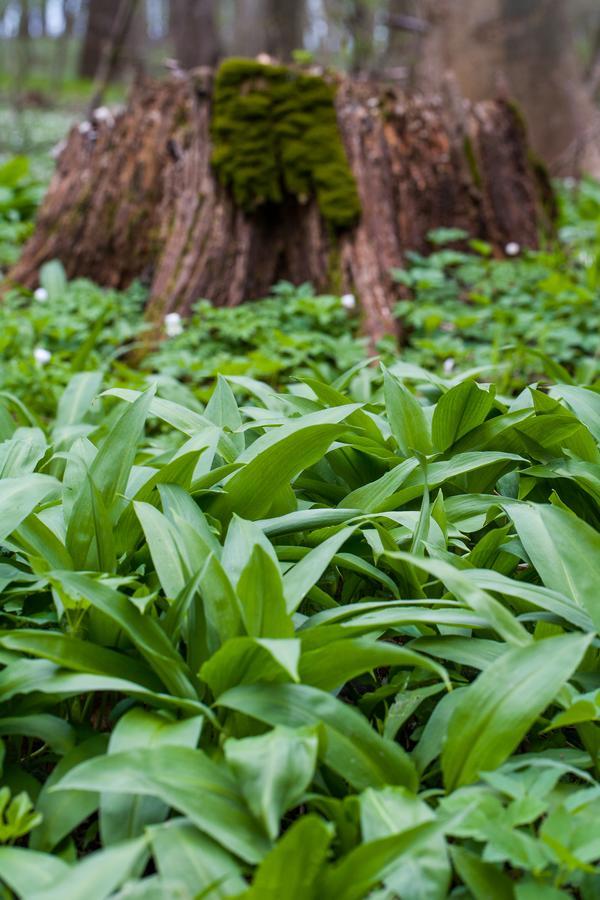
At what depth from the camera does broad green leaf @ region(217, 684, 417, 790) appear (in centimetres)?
120

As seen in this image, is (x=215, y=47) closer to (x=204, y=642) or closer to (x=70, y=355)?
(x=70, y=355)

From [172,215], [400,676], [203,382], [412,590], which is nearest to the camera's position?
[400,676]

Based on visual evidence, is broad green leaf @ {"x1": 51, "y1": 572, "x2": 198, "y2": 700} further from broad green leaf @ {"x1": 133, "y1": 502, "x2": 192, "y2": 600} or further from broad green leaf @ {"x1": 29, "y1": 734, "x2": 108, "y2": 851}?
broad green leaf @ {"x1": 29, "y1": 734, "x2": 108, "y2": 851}

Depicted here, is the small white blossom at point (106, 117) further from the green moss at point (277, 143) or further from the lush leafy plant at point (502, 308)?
→ the lush leafy plant at point (502, 308)

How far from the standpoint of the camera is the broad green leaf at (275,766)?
106 cm

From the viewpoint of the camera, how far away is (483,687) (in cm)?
123

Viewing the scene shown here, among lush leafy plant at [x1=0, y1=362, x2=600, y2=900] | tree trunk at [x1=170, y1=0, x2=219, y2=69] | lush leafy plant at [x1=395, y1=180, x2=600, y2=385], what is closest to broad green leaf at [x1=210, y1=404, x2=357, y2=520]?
lush leafy plant at [x1=0, y1=362, x2=600, y2=900]

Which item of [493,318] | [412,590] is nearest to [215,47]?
[493,318]

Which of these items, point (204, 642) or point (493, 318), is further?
point (493, 318)

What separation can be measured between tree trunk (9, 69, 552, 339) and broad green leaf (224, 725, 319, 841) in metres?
3.20

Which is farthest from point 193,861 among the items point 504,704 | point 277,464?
point 277,464

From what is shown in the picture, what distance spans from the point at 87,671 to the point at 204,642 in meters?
0.20

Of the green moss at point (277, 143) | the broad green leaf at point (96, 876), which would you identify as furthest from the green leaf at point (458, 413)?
the green moss at point (277, 143)

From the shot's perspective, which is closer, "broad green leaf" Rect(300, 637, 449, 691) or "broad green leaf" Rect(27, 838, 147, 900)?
"broad green leaf" Rect(27, 838, 147, 900)
